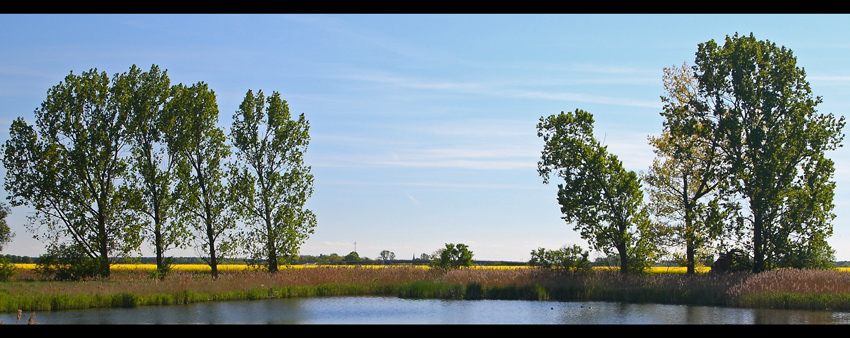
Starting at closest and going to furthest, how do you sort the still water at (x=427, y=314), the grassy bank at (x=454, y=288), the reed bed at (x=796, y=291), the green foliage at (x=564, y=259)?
the still water at (x=427, y=314) → the reed bed at (x=796, y=291) → the grassy bank at (x=454, y=288) → the green foliage at (x=564, y=259)

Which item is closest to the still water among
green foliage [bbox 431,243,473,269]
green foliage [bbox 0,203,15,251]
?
green foliage [bbox 431,243,473,269]

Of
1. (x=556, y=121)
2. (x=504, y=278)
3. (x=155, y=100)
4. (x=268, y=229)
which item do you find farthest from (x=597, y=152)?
(x=155, y=100)

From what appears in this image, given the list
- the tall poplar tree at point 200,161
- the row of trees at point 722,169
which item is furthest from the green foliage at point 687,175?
the tall poplar tree at point 200,161

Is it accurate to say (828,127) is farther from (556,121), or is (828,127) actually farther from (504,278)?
(504,278)

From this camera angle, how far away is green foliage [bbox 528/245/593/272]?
35.2 metres

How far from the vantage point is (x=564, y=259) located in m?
35.5

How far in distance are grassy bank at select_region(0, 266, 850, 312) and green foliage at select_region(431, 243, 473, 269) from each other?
7.05ft

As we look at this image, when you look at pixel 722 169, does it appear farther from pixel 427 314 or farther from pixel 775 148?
pixel 427 314

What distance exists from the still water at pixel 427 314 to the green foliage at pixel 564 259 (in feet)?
19.4

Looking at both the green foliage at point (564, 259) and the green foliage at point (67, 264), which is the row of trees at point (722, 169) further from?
the green foliage at point (67, 264)

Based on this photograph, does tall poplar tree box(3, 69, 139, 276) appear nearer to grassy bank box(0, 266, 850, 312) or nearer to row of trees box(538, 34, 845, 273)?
grassy bank box(0, 266, 850, 312)

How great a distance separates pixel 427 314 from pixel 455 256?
1544cm

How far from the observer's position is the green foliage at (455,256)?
38906 millimetres
